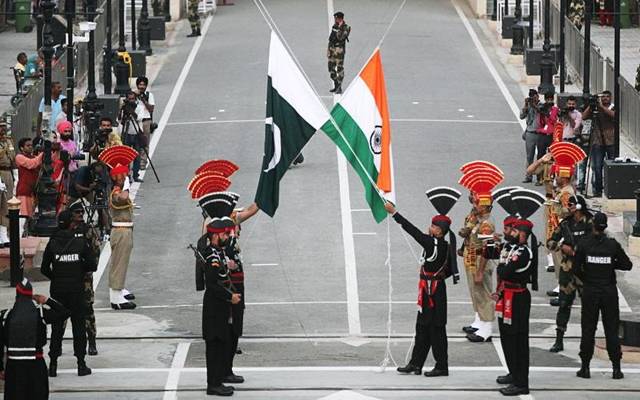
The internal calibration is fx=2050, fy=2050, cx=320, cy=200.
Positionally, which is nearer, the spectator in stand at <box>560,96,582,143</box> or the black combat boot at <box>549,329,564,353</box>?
the black combat boot at <box>549,329,564,353</box>

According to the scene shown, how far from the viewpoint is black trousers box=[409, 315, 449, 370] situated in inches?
890

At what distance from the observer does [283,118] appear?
79.5ft

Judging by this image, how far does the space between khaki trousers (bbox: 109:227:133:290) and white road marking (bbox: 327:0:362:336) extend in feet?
9.69

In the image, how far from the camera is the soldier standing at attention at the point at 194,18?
5081 cm

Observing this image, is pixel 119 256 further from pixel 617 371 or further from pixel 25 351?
pixel 617 371

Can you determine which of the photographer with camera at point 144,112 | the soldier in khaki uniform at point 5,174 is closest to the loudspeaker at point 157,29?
the photographer with camera at point 144,112

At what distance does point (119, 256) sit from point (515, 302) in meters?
6.67

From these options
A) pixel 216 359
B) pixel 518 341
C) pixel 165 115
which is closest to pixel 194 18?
pixel 165 115

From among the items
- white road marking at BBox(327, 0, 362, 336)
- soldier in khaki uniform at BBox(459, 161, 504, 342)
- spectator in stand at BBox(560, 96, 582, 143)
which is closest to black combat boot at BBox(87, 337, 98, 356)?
white road marking at BBox(327, 0, 362, 336)

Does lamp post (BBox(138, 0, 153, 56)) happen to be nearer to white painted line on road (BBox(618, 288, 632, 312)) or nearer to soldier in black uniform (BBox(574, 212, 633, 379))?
white painted line on road (BBox(618, 288, 632, 312))

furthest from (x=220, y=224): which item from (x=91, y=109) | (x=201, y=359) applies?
(x=91, y=109)

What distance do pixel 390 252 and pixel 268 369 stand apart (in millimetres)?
6824

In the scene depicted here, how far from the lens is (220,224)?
72.3 feet

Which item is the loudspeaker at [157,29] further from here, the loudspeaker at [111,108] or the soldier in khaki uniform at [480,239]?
the soldier in khaki uniform at [480,239]
